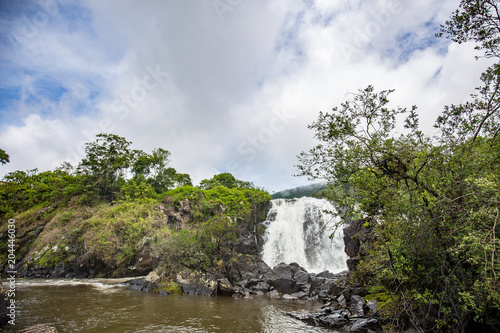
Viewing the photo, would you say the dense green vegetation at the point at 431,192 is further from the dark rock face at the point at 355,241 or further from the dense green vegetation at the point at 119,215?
the dense green vegetation at the point at 119,215

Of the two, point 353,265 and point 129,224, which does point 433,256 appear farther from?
point 129,224

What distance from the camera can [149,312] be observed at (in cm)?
1224

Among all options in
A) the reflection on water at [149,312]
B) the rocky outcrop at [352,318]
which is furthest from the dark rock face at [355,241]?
the reflection on water at [149,312]

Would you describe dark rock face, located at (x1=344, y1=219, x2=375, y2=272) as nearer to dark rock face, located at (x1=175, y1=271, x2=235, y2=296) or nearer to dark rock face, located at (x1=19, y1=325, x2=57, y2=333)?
dark rock face, located at (x1=175, y1=271, x2=235, y2=296)

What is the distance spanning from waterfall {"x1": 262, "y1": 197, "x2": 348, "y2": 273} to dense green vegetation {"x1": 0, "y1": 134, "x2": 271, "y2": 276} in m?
4.32

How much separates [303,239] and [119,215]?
2333 cm

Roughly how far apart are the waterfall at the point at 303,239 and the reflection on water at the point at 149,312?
11986 mm

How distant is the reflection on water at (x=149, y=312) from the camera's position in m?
9.93

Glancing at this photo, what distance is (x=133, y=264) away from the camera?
24.8 m

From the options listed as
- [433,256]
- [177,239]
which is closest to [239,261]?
[177,239]

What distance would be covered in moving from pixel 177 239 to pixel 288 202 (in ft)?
57.5

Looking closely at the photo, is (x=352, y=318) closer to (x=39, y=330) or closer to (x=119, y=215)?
(x=39, y=330)

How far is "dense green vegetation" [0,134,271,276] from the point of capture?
23.5 meters

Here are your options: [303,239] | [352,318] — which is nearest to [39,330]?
[352,318]
